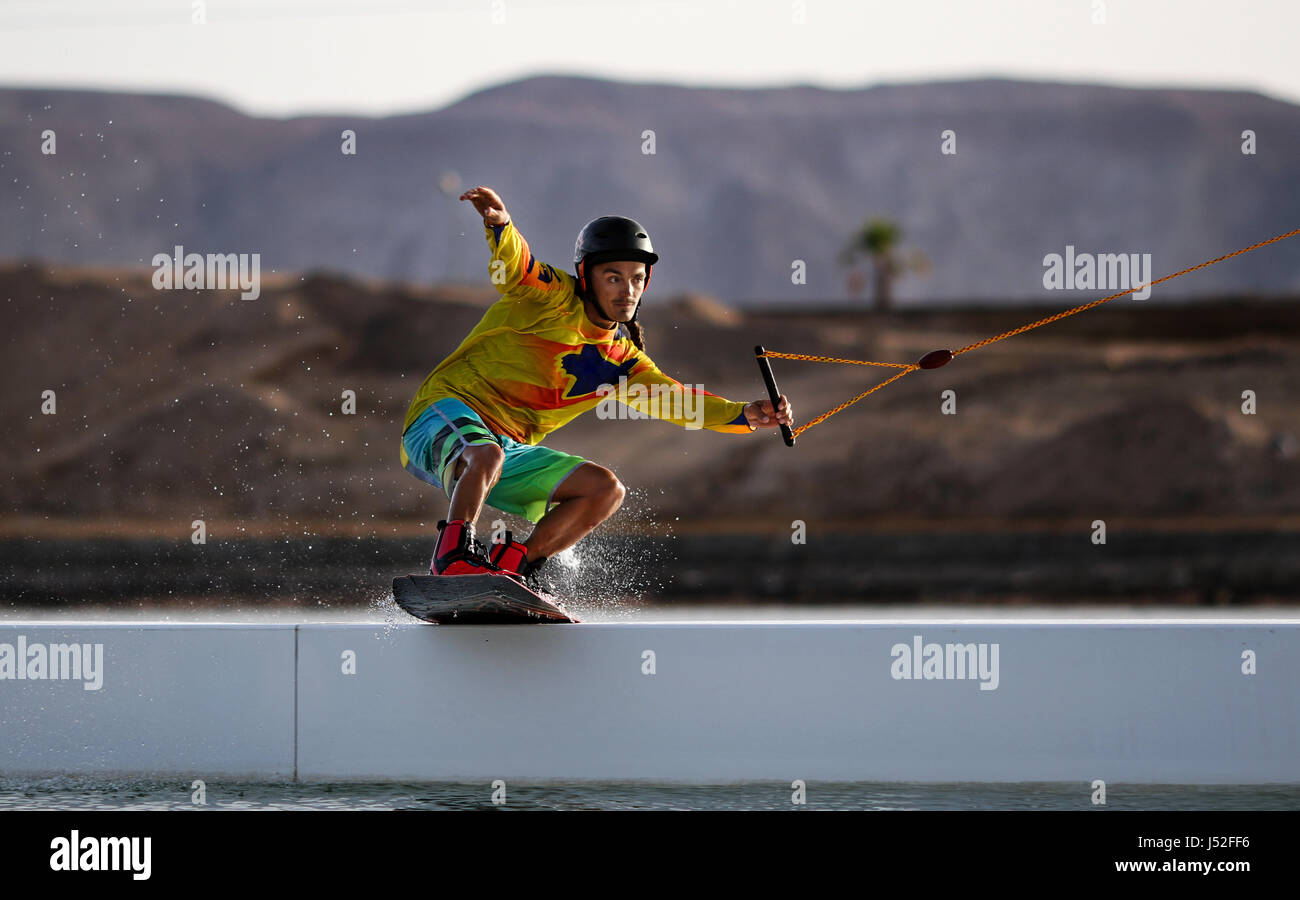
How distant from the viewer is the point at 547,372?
7.48 meters

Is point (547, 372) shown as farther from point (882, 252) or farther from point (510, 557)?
point (882, 252)

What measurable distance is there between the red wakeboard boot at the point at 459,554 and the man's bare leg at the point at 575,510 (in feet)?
1.19

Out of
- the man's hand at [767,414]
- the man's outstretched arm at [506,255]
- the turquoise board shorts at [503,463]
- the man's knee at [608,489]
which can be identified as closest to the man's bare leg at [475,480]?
the turquoise board shorts at [503,463]

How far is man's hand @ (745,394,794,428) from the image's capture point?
741 centimetres

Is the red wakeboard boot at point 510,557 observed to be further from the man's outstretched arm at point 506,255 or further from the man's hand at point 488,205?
the man's hand at point 488,205

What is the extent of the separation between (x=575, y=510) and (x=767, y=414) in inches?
38.4

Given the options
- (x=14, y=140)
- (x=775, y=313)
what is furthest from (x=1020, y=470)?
(x=14, y=140)

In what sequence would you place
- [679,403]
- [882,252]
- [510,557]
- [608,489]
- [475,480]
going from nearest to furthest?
[475,480] < [510,557] < [608,489] < [679,403] < [882,252]

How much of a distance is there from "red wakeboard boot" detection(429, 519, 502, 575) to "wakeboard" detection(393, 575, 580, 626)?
0.26 ft

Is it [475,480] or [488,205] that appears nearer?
[488,205]

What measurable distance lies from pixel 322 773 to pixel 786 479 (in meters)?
37.3

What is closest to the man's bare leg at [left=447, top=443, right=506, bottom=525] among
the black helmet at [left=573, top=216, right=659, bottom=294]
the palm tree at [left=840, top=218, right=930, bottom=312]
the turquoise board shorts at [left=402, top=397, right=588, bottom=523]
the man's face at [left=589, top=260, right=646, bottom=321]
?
the turquoise board shorts at [left=402, top=397, right=588, bottom=523]

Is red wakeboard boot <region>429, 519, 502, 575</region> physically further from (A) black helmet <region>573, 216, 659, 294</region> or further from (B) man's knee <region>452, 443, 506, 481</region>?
(A) black helmet <region>573, 216, 659, 294</region>

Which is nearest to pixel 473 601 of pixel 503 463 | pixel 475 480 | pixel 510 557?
pixel 510 557
